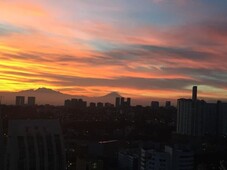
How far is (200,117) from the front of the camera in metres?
30.8

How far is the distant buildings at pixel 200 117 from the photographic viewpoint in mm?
30500

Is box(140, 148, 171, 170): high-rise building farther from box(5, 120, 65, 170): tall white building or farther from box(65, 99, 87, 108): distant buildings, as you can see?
box(65, 99, 87, 108): distant buildings

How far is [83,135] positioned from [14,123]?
21.8m

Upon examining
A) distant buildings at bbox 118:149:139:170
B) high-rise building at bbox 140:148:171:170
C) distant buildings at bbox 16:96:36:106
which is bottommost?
distant buildings at bbox 118:149:139:170

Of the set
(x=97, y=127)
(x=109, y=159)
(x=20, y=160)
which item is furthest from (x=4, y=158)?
(x=97, y=127)

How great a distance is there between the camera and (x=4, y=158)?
591cm

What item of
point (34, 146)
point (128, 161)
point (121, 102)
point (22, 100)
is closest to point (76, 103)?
point (121, 102)

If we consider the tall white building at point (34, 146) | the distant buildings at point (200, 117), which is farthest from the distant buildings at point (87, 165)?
the distant buildings at point (200, 117)

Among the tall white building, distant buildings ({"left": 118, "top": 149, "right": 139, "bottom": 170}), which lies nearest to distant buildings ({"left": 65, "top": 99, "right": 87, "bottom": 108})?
distant buildings ({"left": 118, "top": 149, "right": 139, "bottom": 170})

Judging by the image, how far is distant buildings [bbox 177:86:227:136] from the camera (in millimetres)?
30500

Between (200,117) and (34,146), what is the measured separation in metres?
26.1

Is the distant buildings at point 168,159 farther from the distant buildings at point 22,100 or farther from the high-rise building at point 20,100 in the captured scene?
the high-rise building at point 20,100

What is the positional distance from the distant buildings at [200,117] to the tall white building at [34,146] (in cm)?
2466

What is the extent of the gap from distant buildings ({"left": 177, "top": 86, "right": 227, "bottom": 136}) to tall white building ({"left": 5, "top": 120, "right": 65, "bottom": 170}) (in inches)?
971
